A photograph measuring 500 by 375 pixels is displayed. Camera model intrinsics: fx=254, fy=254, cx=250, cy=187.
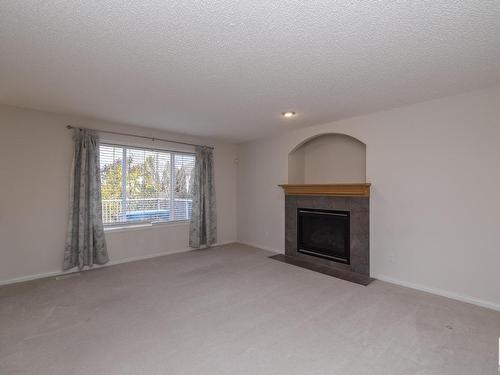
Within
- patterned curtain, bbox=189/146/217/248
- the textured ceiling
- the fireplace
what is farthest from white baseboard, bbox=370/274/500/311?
patterned curtain, bbox=189/146/217/248

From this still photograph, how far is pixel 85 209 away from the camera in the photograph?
3992 mm

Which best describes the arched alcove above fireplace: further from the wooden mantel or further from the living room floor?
the living room floor

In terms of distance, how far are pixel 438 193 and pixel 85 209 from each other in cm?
502

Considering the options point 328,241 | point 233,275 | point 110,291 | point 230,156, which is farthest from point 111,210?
point 328,241

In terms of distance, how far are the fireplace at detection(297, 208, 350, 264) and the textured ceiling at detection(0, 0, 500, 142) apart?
1.83 m

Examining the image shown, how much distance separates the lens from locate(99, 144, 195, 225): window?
440 centimetres

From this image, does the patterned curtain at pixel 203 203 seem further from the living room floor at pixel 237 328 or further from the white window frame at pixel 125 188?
the living room floor at pixel 237 328

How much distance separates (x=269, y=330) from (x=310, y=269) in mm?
1940

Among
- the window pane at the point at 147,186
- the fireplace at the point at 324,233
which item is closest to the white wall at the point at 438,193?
the fireplace at the point at 324,233

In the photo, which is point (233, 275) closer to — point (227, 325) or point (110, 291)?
point (227, 325)

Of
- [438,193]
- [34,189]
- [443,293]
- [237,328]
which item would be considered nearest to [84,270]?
[34,189]

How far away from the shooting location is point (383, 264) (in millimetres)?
3658

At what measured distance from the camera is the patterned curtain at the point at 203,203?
5.31 meters

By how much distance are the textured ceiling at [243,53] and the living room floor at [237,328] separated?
7.92 feet
